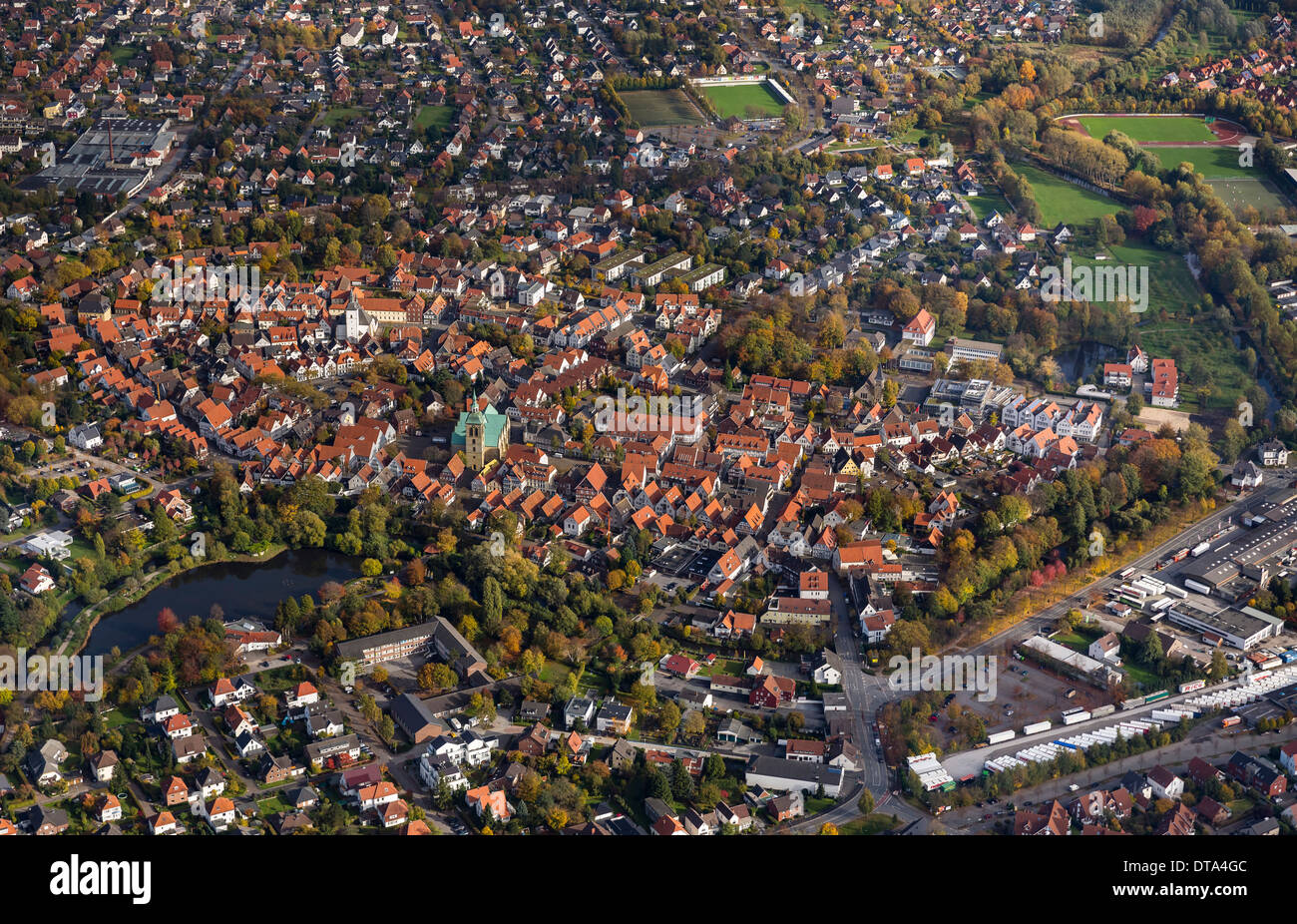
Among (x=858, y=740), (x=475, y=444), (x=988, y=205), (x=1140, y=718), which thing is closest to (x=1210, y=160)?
(x=988, y=205)

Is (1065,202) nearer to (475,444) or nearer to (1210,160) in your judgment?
(1210,160)

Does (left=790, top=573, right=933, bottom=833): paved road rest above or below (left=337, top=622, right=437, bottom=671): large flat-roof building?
above

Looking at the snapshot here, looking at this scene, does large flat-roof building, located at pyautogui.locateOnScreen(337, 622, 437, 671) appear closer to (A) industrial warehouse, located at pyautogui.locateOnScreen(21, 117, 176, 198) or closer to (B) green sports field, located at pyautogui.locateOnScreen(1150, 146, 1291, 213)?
(A) industrial warehouse, located at pyautogui.locateOnScreen(21, 117, 176, 198)

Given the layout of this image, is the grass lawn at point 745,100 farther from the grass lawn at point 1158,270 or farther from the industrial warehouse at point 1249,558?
the industrial warehouse at point 1249,558

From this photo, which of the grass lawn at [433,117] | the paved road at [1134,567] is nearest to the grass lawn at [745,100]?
the grass lawn at [433,117]

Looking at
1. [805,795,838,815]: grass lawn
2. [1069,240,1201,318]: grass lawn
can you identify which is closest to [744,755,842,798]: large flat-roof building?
[805,795,838,815]: grass lawn
